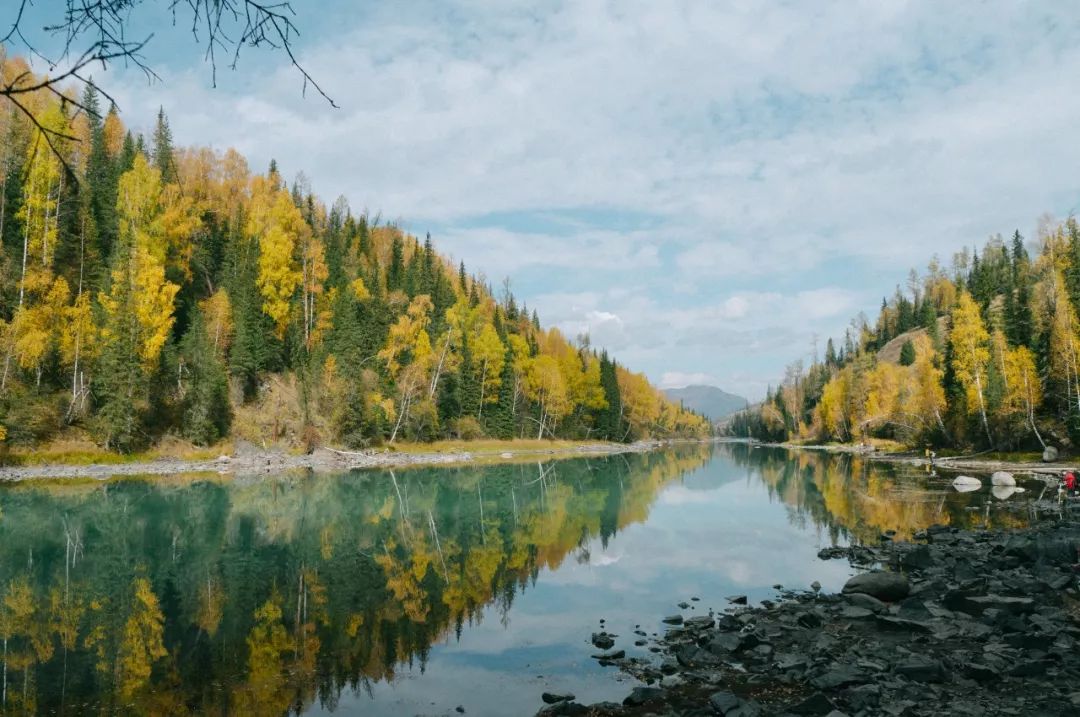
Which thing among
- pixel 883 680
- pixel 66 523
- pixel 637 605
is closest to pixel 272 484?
pixel 66 523

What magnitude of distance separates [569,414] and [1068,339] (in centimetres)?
6576

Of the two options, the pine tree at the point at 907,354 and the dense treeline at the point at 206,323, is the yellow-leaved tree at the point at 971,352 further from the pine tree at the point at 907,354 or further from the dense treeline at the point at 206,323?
the pine tree at the point at 907,354

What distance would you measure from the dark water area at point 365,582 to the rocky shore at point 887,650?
0.89 metres

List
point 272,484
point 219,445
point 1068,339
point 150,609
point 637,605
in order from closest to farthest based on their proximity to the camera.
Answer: point 150,609, point 637,605, point 272,484, point 1068,339, point 219,445

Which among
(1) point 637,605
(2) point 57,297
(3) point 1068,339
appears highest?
(2) point 57,297

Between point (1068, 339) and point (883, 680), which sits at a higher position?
point (1068, 339)

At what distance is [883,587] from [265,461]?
45926 millimetres

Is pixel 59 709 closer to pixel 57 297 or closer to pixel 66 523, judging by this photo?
pixel 66 523

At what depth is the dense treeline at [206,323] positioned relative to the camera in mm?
43188

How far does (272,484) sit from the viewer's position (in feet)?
126

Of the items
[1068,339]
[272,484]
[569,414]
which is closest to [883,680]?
[272,484]

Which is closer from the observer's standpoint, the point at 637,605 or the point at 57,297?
the point at 637,605

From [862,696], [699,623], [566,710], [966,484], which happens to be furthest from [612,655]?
[966,484]

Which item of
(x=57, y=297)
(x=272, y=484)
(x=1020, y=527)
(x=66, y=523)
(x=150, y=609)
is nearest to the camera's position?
(x=150, y=609)
